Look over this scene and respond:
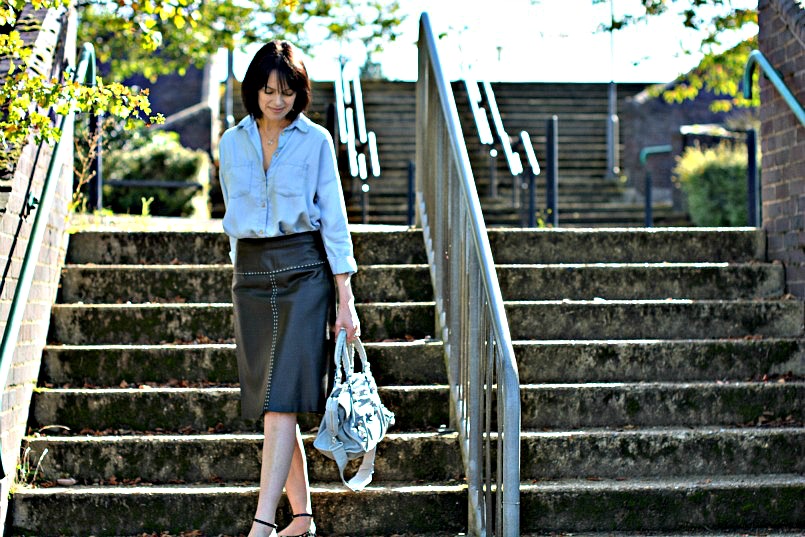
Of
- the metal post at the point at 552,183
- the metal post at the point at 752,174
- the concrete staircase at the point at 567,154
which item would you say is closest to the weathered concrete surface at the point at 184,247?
the metal post at the point at 552,183

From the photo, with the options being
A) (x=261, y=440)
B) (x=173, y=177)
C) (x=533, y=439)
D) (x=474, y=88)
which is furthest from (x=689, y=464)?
(x=173, y=177)

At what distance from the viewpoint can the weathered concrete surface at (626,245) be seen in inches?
237

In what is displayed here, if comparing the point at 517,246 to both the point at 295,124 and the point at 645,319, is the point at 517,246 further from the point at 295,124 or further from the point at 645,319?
the point at 295,124

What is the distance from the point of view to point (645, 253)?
612cm

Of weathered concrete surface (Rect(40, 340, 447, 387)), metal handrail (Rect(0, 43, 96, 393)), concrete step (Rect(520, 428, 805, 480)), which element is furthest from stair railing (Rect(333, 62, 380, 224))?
concrete step (Rect(520, 428, 805, 480))

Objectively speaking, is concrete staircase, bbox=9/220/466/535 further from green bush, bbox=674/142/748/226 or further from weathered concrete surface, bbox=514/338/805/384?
green bush, bbox=674/142/748/226

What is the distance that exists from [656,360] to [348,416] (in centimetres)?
193

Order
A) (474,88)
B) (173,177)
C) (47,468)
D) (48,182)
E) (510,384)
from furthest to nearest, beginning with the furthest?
(173,177), (474,88), (48,182), (47,468), (510,384)

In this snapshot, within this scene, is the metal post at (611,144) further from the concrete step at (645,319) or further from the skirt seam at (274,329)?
the skirt seam at (274,329)

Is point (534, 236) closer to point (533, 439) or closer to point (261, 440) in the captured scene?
point (533, 439)

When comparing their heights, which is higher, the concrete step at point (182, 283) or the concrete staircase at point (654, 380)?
the concrete step at point (182, 283)

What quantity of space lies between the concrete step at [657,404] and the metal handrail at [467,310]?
0.75ft

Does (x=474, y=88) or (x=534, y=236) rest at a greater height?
(x=474, y=88)

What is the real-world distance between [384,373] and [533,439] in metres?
0.76
